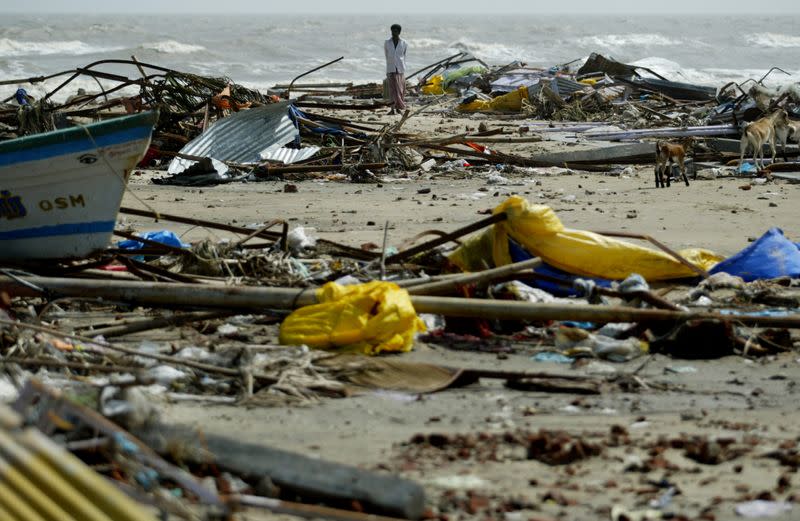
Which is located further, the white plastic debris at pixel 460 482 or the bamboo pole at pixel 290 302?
the bamboo pole at pixel 290 302

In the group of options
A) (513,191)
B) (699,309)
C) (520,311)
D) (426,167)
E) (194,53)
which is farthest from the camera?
(194,53)

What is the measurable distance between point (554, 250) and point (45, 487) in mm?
4672

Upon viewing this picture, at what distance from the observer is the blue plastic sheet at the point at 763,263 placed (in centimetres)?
699

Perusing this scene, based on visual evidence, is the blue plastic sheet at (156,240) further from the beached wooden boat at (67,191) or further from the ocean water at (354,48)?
the ocean water at (354,48)

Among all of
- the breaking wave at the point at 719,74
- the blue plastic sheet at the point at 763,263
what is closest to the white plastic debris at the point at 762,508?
the blue plastic sheet at the point at 763,263

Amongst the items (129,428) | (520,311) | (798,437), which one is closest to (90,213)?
(520,311)

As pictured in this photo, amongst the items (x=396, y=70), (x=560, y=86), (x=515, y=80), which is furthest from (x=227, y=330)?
(x=515, y=80)

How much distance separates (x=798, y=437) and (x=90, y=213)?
179 inches

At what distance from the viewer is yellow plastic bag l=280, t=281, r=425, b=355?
545cm

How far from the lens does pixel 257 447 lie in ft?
11.8

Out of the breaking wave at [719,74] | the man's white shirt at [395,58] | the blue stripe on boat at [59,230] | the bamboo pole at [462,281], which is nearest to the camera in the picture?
the bamboo pole at [462,281]

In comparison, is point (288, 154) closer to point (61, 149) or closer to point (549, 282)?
point (61, 149)

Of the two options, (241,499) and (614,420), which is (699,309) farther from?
(241,499)

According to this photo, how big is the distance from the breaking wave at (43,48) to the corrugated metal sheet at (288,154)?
34.4m
